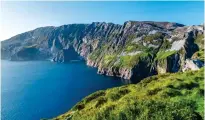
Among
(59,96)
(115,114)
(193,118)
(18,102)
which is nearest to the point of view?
(193,118)

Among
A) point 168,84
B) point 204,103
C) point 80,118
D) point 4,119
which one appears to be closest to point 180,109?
point 204,103

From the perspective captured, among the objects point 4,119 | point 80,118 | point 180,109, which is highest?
point 180,109

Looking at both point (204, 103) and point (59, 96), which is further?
point (59, 96)

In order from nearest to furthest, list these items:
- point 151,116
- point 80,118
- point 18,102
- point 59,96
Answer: point 151,116, point 80,118, point 18,102, point 59,96

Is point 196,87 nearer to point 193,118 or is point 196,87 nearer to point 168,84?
point 168,84

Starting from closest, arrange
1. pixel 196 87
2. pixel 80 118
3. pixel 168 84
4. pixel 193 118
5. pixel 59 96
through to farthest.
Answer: pixel 193 118 < pixel 80 118 < pixel 196 87 < pixel 168 84 < pixel 59 96

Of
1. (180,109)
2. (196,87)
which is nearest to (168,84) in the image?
(196,87)

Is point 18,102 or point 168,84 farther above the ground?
point 168,84

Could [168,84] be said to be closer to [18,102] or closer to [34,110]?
[34,110]

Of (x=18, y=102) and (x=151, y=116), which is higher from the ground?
(x=151, y=116)
